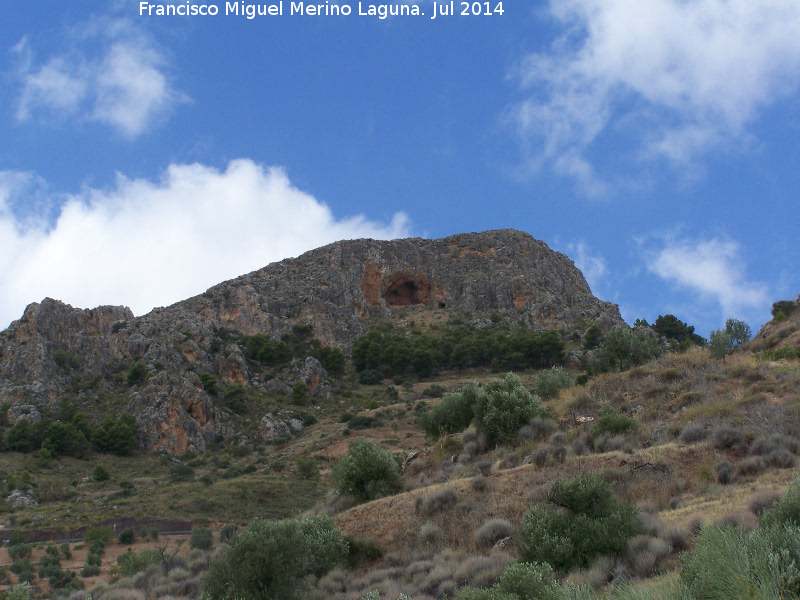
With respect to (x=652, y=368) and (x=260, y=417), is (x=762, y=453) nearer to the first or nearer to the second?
(x=652, y=368)

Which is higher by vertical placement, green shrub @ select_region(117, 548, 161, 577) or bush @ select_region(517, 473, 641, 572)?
bush @ select_region(517, 473, 641, 572)

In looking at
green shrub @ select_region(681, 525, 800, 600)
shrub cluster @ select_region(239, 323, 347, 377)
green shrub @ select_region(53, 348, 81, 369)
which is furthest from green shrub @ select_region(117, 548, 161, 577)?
shrub cluster @ select_region(239, 323, 347, 377)

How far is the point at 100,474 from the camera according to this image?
3488cm

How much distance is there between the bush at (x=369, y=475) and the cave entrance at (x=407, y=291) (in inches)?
2428

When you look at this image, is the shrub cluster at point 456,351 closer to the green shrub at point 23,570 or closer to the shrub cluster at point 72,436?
the shrub cluster at point 72,436

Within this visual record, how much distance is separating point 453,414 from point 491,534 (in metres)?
13.3

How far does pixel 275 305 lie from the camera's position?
68.6 m

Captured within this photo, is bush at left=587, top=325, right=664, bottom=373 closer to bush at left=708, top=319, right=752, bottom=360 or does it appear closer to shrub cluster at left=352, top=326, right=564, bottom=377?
bush at left=708, top=319, right=752, bottom=360

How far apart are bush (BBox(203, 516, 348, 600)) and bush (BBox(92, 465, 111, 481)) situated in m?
26.1

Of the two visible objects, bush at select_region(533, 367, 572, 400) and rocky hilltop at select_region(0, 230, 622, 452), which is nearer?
bush at select_region(533, 367, 572, 400)

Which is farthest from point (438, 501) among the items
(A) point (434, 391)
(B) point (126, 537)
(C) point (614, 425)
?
(A) point (434, 391)

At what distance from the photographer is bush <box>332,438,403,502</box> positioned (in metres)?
18.1

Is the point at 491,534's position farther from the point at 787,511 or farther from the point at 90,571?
the point at 90,571

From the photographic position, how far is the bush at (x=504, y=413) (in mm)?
19547
